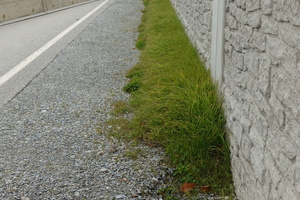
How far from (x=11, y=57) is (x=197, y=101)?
482 centimetres

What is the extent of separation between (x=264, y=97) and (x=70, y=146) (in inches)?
82.4

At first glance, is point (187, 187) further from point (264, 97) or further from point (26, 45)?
point (26, 45)

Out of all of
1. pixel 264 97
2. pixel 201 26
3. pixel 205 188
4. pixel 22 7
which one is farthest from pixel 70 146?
pixel 22 7

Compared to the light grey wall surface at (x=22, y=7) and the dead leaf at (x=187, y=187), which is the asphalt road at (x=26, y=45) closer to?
the light grey wall surface at (x=22, y=7)

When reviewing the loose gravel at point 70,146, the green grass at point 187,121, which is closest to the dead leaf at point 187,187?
the green grass at point 187,121

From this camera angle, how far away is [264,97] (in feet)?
7.57

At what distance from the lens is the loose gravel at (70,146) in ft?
9.92

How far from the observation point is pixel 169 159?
3.46m

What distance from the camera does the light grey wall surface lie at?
12859 mm

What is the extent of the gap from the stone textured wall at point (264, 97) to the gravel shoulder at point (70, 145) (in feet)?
2.71

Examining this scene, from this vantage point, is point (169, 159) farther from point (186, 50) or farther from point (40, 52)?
point (40, 52)

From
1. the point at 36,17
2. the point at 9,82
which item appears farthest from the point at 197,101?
the point at 36,17

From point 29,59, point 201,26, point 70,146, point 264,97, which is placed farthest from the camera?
point 29,59

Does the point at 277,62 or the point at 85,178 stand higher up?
the point at 277,62
